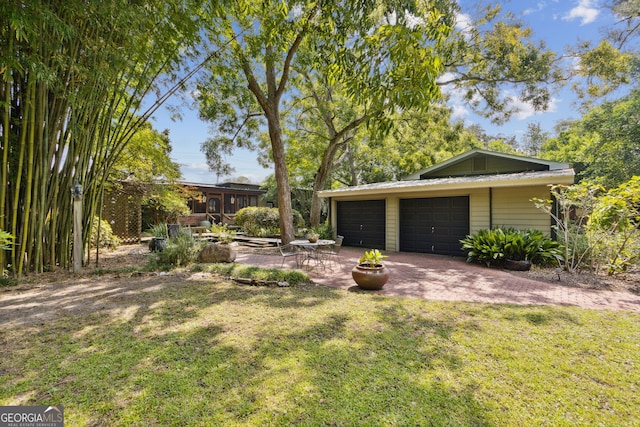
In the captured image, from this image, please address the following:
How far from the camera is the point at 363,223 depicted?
11.4 metres

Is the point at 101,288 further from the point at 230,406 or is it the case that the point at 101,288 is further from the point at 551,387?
the point at 551,387

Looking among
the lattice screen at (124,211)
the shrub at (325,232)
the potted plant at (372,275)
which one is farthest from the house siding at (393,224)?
the lattice screen at (124,211)

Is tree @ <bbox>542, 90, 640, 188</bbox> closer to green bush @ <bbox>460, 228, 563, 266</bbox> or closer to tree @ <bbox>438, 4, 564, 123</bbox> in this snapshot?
tree @ <bbox>438, 4, 564, 123</bbox>

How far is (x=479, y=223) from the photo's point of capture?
28.0 feet

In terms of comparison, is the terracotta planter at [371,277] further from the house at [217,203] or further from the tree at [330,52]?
the house at [217,203]

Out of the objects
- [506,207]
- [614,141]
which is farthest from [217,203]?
[614,141]

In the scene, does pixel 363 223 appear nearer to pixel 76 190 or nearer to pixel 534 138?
pixel 76 190

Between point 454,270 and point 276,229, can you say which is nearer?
point 454,270

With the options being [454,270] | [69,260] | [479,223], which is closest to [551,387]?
[454,270]

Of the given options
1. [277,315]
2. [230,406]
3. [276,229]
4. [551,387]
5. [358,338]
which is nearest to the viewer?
[230,406]

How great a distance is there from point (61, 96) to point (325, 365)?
5803 mm

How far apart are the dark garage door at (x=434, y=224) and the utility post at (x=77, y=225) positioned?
8993mm

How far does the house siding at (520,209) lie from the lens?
25.1ft

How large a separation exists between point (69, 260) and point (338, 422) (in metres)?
6.63
